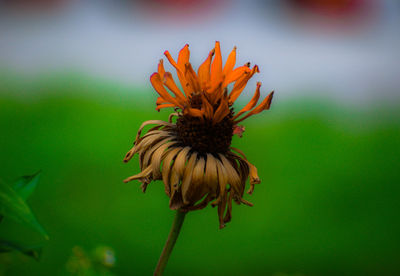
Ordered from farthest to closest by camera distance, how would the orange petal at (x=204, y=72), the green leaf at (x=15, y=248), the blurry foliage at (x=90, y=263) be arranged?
the blurry foliage at (x=90, y=263) → the orange petal at (x=204, y=72) → the green leaf at (x=15, y=248)

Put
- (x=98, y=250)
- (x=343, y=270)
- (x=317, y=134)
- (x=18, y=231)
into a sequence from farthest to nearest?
(x=317, y=134) → (x=343, y=270) → (x=18, y=231) → (x=98, y=250)

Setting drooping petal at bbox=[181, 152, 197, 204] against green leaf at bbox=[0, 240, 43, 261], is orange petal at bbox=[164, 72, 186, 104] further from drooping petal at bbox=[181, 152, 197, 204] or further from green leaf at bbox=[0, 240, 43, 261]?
green leaf at bbox=[0, 240, 43, 261]

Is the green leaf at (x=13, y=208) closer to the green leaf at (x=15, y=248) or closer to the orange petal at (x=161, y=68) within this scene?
the green leaf at (x=15, y=248)

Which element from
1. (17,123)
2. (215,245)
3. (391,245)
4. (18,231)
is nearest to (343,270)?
(391,245)

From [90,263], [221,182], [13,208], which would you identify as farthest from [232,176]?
[90,263]

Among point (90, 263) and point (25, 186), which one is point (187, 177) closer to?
point (25, 186)

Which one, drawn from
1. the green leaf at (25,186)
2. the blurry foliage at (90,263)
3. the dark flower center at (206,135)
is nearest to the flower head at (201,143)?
the dark flower center at (206,135)

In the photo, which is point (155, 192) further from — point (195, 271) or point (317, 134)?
point (317, 134)

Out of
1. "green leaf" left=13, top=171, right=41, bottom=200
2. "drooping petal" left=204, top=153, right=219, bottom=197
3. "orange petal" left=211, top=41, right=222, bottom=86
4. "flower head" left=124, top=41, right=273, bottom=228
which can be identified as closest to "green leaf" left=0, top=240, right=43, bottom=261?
"green leaf" left=13, top=171, right=41, bottom=200
